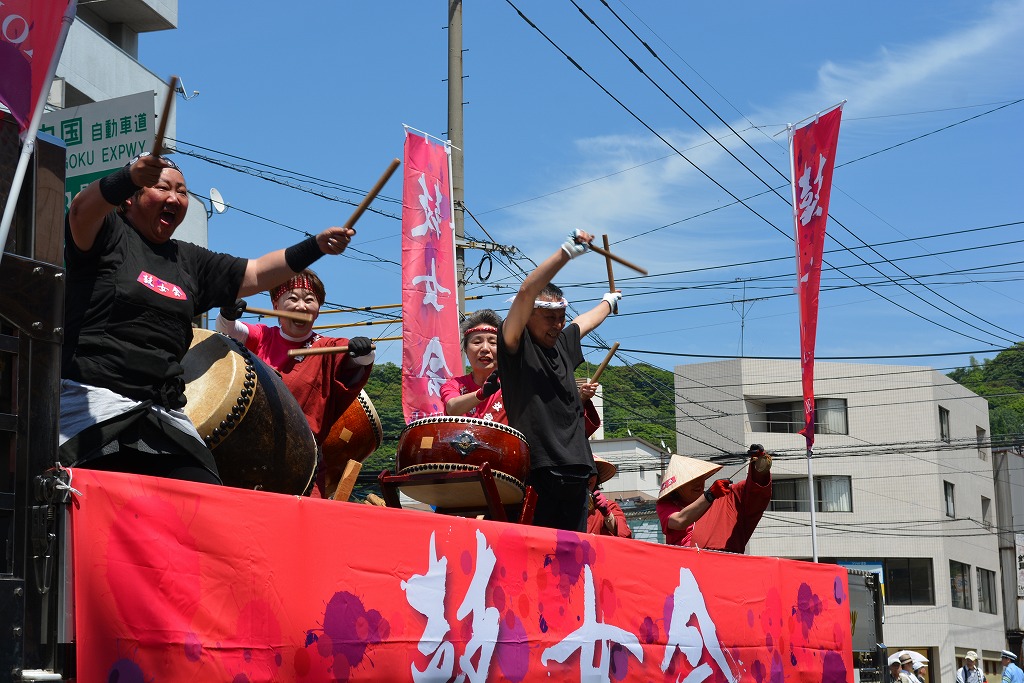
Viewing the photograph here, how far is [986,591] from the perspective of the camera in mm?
40500

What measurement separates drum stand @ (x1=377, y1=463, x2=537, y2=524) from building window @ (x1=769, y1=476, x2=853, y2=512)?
34.2m

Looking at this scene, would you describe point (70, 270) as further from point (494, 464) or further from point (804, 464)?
point (804, 464)

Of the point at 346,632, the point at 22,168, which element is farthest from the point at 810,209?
the point at 22,168

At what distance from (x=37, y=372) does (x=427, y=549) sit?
1.37 metres

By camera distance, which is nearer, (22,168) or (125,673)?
(22,168)

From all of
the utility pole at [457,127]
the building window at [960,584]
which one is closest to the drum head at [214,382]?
the utility pole at [457,127]

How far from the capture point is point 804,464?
3888cm

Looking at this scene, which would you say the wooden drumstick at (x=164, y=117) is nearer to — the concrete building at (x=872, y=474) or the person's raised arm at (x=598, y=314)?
the person's raised arm at (x=598, y=314)

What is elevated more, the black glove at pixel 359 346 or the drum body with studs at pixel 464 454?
the black glove at pixel 359 346

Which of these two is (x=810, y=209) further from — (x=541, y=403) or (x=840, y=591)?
(x=541, y=403)

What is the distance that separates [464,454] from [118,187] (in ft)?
6.30

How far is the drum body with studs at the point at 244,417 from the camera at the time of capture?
3879 millimetres

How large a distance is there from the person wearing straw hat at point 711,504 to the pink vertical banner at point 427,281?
332 centimetres

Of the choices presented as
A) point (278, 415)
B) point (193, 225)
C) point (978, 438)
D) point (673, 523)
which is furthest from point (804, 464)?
point (278, 415)
